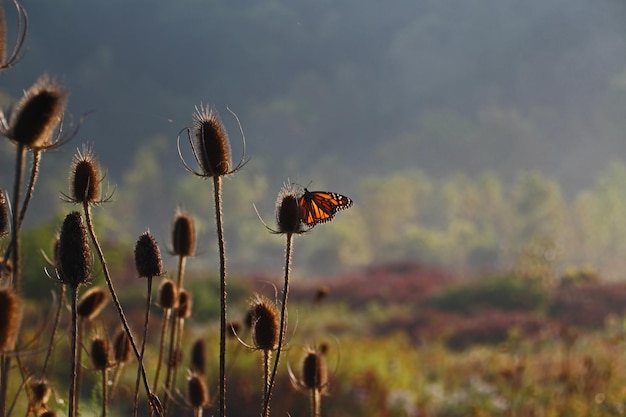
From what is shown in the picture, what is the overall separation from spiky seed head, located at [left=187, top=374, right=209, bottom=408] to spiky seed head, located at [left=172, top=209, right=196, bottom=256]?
459 millimetres

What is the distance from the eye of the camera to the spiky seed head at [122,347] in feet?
8.24

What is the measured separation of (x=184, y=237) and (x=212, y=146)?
1.89 ft

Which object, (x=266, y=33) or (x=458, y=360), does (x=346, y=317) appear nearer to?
(x=458, y=360)

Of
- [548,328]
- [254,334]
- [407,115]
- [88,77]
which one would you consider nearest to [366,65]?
[407,115]

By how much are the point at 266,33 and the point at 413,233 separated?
332 feet

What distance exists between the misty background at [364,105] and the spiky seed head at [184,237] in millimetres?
53382

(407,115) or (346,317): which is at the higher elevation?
(407,115)

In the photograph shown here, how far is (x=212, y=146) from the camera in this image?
2.06 m

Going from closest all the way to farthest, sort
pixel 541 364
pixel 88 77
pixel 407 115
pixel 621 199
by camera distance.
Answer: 1. pixel 541 364
2. pixel 621 199
3. pixel 88 77
4. pixel 407 115

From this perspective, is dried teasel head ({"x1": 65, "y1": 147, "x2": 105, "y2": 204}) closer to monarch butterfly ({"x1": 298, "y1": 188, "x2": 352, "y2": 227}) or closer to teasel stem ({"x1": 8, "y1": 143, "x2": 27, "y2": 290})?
teasel stem ({"x1": 8, "y1": 143, "x2": 27, "y2": 290})

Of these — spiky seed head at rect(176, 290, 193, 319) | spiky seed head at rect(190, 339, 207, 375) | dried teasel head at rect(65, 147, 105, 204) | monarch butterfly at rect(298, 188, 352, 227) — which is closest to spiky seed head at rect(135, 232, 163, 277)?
dried teasel head at rect(65, 147, 105, 204)

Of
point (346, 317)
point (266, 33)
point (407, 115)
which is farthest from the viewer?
point (266, 33)

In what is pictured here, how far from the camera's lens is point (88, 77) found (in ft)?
412

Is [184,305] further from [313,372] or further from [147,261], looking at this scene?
[147,261]
